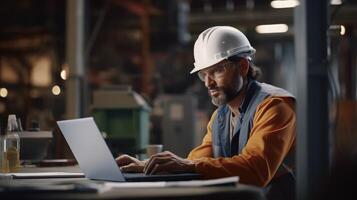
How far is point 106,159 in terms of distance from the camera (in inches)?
95.0

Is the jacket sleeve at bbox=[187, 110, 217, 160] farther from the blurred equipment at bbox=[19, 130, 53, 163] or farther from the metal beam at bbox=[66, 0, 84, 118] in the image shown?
the metal beam at bbox=[66, 0, 84, 118]

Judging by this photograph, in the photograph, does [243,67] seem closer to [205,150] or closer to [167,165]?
[205,150]

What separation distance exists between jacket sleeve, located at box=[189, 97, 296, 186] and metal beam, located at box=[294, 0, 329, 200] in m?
0.30

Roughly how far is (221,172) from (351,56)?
24.2 ft

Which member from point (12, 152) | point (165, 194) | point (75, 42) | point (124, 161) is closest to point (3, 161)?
point (12, 152)

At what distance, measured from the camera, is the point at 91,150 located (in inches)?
97.7

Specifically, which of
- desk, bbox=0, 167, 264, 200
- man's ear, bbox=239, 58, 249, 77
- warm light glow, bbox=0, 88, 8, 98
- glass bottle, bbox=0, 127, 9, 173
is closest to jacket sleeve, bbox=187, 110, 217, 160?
man's ear, bbox=239, 58, 249, 77

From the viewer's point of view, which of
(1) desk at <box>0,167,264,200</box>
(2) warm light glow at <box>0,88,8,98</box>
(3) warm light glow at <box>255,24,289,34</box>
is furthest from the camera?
(3) warm light glow at <box>255,24,289,34</box>

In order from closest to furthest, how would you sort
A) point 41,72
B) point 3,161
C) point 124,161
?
point 124,161 < point 3,161 < point 41,72

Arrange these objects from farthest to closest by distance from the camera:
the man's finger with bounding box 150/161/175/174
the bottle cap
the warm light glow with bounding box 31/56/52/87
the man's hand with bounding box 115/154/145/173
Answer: the warm light glow with bounding box 31/56/52/87, the bottle cap, the man's hand with bounding box 115/154/145/173, the man's finger with bounding box 150/161/175/174

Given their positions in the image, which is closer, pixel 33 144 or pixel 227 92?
pixel 227 92

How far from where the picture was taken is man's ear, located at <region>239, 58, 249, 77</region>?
3.18 metres

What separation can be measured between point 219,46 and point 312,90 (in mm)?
826

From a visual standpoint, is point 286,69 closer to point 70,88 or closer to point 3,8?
point 3,8
